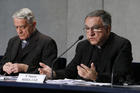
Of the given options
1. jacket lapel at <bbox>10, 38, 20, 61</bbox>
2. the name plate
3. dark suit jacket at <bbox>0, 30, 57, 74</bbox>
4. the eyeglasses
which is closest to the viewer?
the name plate

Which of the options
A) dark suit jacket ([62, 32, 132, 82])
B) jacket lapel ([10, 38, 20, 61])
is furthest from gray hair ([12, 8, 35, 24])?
dark suit jacket ([62, 32, 132, 82])

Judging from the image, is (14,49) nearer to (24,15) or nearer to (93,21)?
(24,15)

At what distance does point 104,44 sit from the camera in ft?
13.1

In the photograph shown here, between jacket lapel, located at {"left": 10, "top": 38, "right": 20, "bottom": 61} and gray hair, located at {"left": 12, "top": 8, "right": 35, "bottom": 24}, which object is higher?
gray hair, located at {"left": 12, "top": 8, "right": 35, "bottom": 24}

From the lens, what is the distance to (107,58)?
154 inches

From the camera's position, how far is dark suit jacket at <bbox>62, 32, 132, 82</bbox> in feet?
12.2

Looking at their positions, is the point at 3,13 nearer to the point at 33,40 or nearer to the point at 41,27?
the point at 41,27

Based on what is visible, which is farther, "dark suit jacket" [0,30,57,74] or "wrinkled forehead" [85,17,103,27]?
"dark suit jacket" [0,30,57,74]

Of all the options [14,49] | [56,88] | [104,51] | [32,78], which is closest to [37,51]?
[14,49]

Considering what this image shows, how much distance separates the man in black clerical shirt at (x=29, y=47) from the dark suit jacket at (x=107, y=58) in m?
0.48

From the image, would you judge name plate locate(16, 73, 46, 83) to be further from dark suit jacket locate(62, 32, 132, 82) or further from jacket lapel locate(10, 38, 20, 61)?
jacket lapel locate(10, 38, 20, 61)

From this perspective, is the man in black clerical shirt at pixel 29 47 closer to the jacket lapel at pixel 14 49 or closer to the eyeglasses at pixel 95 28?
the jacket lapel at pixel 14 49

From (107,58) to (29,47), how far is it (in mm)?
1195

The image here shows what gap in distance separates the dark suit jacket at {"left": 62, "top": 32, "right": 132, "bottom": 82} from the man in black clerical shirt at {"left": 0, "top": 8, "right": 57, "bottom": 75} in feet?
1.58
